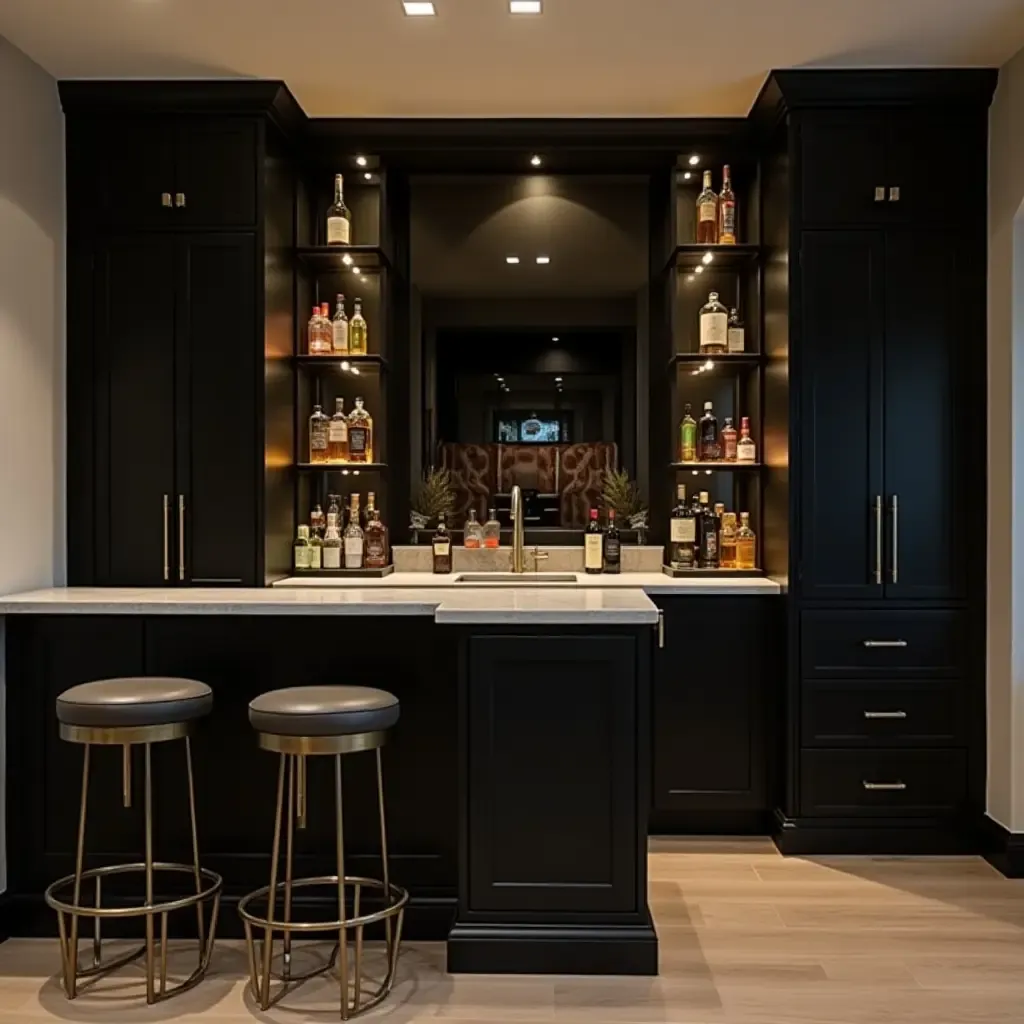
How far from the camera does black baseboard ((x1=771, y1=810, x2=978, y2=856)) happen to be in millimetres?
3910

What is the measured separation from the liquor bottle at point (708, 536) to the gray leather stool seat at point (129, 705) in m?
2.29

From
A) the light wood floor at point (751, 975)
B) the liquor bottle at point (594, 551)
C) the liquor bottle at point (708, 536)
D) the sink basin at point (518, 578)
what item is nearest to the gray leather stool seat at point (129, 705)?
the light wood floor at point (751, 975)

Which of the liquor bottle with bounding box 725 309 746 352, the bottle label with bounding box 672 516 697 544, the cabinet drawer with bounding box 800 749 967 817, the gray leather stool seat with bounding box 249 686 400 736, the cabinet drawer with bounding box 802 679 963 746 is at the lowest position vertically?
the cabinet drawer with bounding box 800 749 967 817

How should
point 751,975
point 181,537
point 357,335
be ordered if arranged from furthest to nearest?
1. point 357,335
2. point 181,537
3. point 751,975

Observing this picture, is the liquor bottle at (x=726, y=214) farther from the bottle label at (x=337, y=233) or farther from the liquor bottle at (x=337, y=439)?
the liquor bottle at (x=337, y=439)

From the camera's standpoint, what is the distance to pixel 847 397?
3939 mm

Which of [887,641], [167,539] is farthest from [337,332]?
[887,641]

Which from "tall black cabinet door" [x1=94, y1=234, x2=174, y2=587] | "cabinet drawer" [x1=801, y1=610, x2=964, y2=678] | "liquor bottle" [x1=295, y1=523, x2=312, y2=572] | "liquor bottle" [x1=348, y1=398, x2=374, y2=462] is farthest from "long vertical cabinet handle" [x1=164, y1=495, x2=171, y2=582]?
"cabinet drawer" [x1=801, y1=610, x2=964, y2=678]

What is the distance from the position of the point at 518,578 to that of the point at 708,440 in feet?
3.21

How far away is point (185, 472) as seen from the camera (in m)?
3.92

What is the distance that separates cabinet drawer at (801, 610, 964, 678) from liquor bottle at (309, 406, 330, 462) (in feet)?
6.66

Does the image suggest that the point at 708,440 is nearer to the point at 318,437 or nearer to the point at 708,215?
the point at 708,215

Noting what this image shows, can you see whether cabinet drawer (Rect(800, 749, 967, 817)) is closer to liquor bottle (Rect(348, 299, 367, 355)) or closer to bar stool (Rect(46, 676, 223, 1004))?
bar stool (Rect(46, 676, 223, 1004))

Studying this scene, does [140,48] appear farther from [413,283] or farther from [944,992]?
[944,992]
